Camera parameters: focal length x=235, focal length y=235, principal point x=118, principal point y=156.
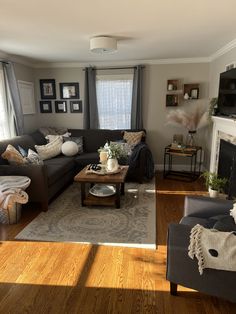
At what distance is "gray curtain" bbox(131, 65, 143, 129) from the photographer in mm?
4846

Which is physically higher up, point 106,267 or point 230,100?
point 230,100

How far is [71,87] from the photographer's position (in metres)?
5.19

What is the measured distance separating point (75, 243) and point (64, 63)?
4.00 meters

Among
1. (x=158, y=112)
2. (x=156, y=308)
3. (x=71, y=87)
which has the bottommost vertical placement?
(x=156, y=308)

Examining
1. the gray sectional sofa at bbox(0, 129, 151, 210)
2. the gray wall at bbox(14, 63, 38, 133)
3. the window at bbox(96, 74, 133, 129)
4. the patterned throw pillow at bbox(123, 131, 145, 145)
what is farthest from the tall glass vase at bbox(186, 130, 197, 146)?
the gray wall at bbox(14, 63, 38, 133)

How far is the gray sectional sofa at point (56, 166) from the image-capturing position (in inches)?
123

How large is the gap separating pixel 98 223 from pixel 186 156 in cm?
261

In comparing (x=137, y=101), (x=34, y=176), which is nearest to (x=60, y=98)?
(x=137, y=101)

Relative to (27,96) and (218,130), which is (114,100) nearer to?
(27,96)

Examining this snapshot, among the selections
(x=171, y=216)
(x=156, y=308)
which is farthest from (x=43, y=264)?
(x=171, y=216)

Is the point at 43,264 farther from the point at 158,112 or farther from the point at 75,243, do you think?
the point at 158,112

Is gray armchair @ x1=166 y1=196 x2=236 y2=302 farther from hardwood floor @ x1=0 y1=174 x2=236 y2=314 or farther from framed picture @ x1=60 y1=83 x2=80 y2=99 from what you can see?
framed picture @ x1=60 y1=83 x2=80 y2=99

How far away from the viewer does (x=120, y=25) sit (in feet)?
8.69

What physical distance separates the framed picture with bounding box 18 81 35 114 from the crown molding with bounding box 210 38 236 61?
373cm
